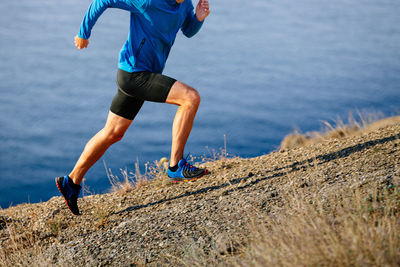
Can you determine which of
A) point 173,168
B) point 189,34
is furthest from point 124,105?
point 189,34

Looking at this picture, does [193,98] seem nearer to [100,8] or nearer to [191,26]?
[191,26]

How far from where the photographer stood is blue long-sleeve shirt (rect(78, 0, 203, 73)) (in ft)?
14.9

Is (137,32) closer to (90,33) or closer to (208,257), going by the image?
(90,33)

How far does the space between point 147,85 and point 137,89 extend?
0.42ft

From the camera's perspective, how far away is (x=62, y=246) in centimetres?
459

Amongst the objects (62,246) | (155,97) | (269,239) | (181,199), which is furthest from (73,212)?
(269,239)

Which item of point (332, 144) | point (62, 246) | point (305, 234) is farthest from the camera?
point (332, 144)

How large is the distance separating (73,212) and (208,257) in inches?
95.6

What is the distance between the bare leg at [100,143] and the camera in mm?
4855

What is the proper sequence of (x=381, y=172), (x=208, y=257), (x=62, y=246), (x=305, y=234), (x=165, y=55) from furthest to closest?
(x=165, y=55)
(x=62, y=246)
(x=381, y=172)
(x=208, y=257)
(x=305, y=234)

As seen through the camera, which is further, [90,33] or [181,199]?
[181,199]

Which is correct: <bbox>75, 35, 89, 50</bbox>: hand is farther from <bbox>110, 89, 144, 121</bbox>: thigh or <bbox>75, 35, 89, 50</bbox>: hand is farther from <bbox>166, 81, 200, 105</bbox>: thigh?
<bbox>166, 81, 200, 105</bbox>: thigh

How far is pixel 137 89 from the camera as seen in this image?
465 centimetres

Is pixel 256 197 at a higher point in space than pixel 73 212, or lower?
higher
